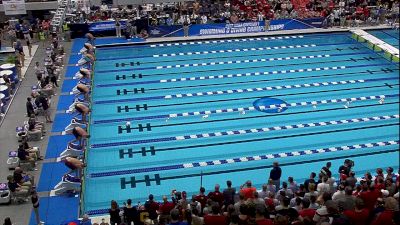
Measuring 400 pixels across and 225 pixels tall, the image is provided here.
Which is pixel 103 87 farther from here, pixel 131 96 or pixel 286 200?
pixel 286 200

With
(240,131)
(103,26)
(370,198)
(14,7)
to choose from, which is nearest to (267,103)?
Result: (240,131)

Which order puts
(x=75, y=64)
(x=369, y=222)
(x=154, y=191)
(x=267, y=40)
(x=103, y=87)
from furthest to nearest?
(x=267, y=40) < (x=75, y=64) < (x=103, y=87) < (x=154, y=191) < (x=369, y=222)

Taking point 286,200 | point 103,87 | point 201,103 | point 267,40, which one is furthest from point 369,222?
point 267,40

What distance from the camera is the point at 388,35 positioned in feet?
67.3

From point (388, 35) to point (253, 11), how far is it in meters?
5.46

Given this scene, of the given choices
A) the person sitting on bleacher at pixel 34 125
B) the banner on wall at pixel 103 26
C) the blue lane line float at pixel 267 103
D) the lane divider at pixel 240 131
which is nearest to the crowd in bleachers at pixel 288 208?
the lane divider at pixel 240 131

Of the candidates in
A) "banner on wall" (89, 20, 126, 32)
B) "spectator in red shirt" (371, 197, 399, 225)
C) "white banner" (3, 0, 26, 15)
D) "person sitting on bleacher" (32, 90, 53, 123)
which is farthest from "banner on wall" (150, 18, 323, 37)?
"spectator in red shirt" (371, 197, 399, 225)

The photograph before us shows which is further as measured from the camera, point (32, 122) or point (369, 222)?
point (32, 122)

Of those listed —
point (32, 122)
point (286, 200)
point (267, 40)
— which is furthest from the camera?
point (267, 40)

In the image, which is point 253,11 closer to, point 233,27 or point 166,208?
point 233,27

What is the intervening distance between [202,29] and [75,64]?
210 inches

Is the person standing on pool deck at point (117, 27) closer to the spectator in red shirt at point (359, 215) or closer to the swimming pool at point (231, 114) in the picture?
the swimming pool at point (231, 114)

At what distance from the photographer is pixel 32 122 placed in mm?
13008

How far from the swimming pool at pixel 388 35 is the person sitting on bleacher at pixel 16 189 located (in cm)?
1402
